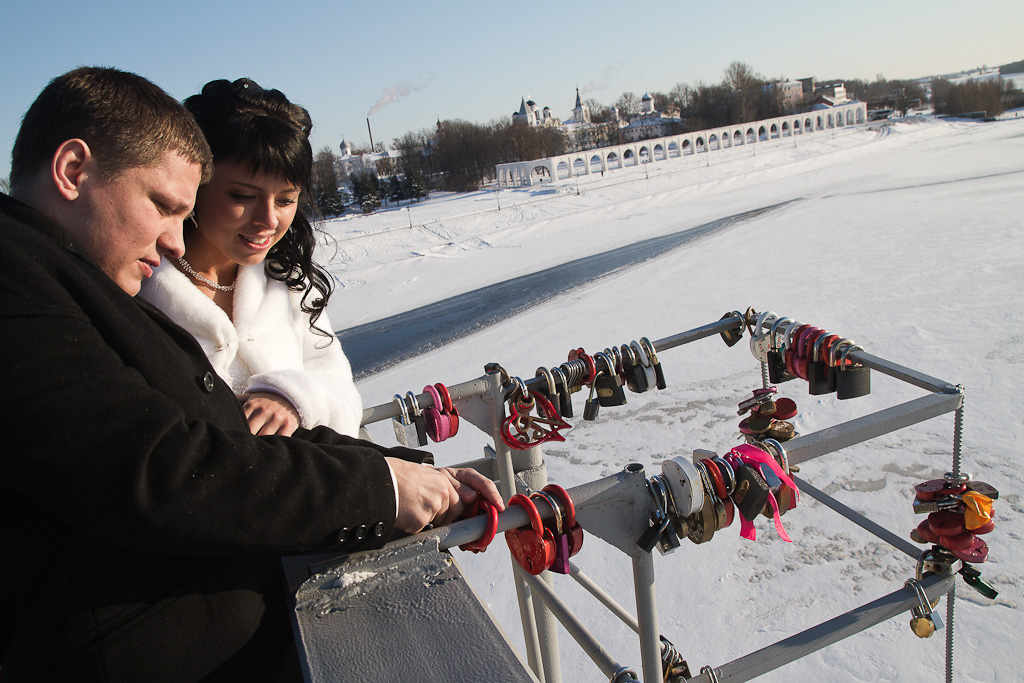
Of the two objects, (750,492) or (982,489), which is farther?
(982,489)

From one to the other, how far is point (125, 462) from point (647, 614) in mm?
971

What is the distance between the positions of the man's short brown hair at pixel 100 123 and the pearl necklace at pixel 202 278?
2.38 feet

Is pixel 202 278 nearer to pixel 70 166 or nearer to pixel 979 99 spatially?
pixel 70 166

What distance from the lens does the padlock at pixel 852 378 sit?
1.98 metres

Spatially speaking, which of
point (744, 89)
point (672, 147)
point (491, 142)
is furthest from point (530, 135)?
point (744, 89)

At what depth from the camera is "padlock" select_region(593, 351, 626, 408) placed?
92.0 inches

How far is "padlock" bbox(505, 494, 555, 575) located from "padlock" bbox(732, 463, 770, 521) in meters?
0.37

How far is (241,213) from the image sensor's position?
174cm

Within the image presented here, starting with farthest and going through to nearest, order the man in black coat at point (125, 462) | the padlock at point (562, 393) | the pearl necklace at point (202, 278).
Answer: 1. the padlock at point (562, 393)
2. the pearl necklace at point (202, 278)
3. the man in black coat at point (125, 462)

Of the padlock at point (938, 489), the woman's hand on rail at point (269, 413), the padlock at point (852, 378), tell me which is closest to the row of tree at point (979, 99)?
the padlock at point (852, 378)

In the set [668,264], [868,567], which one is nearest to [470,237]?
[668,264]

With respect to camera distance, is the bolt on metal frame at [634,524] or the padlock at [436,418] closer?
the bolt on metal frame at [634,524]

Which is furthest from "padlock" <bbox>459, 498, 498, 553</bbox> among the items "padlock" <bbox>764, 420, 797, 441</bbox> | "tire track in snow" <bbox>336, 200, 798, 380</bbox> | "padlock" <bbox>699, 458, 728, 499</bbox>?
"tire track in snow" <bbox>336, 200, 798, 380</bbox>

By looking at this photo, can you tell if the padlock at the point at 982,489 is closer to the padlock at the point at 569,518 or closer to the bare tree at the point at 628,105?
the padlock at the point at 569,518
